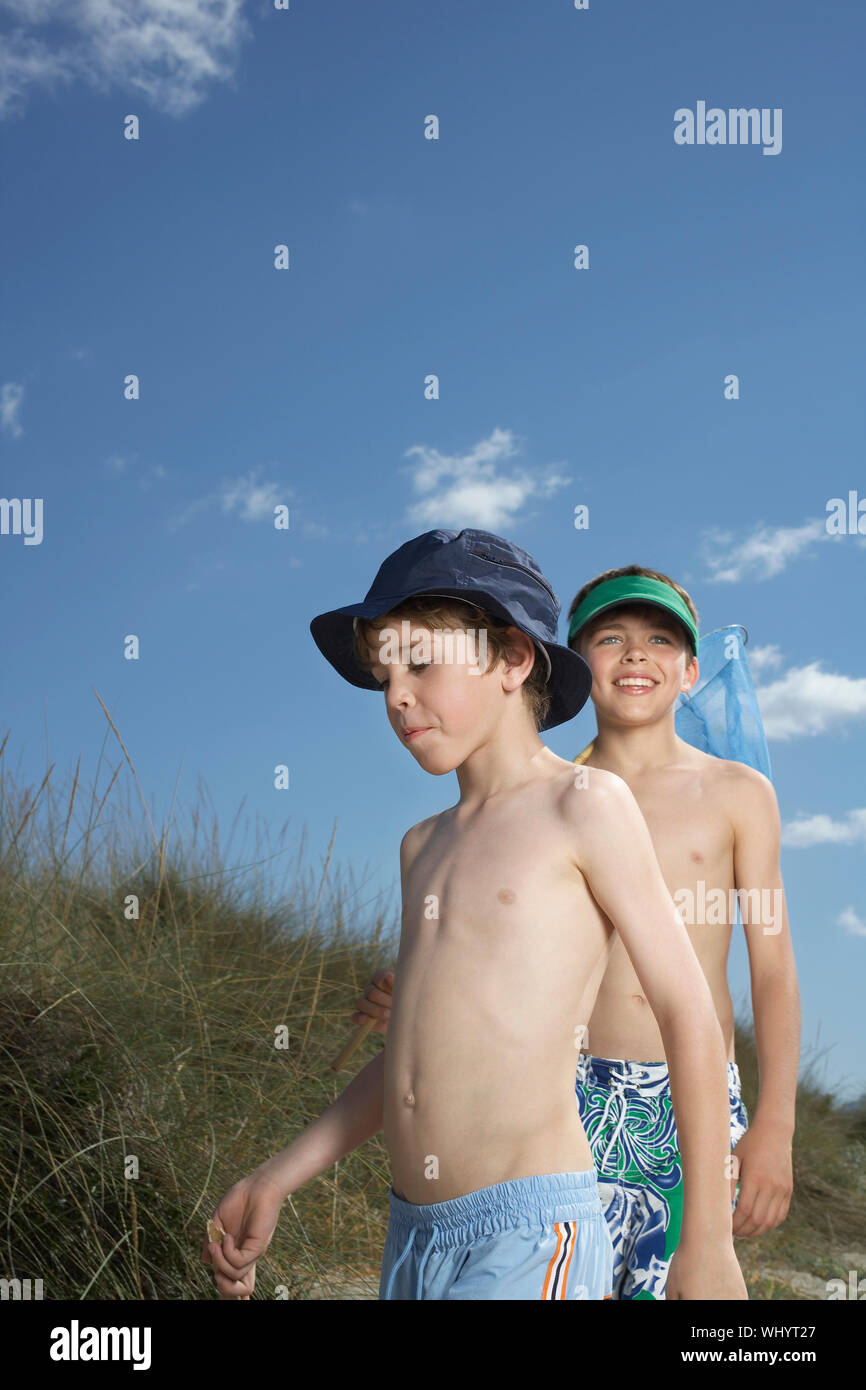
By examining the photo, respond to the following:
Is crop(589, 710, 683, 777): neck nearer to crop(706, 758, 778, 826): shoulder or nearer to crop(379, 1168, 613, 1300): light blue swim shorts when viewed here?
crop(706, 758, 778, 826): shoulder

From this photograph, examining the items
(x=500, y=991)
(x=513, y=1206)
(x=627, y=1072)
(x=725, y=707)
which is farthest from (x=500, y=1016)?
(x=725, y=707)

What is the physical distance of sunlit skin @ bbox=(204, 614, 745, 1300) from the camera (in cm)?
155

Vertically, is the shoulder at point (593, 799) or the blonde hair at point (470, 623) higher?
the blonde hair at point (470, 623)

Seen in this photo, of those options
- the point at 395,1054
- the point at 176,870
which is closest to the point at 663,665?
the point at 395,1054

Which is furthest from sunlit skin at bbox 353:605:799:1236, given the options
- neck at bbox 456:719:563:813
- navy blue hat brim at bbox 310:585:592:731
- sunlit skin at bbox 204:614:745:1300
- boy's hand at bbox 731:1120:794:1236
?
sunlit skin at bbox 204:614:745:1300

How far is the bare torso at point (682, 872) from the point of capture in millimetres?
2557

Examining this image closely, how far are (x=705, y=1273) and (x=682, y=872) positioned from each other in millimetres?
1295

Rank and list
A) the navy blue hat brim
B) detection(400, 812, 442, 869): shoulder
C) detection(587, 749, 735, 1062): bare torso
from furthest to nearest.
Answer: detection(587, 749, 735, 1062): bare torso → detection(400, 812, 442, 869): shoulder → the navy blue hat brim

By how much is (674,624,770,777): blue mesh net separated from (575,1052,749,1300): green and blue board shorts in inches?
46.9

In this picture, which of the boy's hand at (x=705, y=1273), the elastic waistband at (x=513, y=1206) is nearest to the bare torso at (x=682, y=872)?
the elastic waistband at (x=513, y=1206)

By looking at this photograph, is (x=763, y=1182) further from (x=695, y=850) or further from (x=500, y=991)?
(x=500, y=991)

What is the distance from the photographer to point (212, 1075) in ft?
12.7

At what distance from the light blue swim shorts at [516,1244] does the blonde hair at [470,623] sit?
742 millimetres

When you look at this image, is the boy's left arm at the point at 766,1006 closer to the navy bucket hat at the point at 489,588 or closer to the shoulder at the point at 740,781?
the shoulder at the point at 740,781
